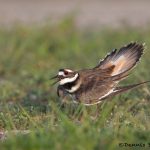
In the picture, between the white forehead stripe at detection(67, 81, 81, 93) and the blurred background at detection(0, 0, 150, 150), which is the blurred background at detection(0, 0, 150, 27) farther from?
the white forehead stripe at detection(67, 81, 81, 93)

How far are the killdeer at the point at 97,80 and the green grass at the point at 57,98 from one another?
16 cm

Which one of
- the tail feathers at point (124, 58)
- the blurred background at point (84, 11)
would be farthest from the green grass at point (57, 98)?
the blurred background at point (84, 11)

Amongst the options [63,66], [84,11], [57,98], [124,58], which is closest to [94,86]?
[124,58]

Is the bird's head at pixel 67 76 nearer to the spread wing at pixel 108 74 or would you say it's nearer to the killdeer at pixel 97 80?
the killdeer at pixel 97 80

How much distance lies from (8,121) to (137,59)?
1.70m

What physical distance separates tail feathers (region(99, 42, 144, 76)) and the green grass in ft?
1.37

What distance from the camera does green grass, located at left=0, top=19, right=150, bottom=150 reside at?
259 inches

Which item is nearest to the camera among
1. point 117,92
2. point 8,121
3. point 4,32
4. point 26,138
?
point 26,138

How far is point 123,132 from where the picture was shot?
6949 millimetres

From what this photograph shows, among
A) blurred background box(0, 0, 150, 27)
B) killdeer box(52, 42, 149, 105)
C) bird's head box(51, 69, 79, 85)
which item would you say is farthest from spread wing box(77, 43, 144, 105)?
blurred background box(0, 0, 150, 27)

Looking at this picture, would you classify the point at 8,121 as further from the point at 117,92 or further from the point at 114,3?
the point at 114,3

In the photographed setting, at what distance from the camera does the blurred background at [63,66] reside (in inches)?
263

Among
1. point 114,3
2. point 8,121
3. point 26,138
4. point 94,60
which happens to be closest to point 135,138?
point 26,138

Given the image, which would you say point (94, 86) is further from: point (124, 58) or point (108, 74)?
point (124, 58)
